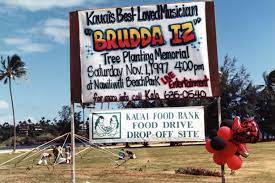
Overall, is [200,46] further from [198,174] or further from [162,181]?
[198,174]

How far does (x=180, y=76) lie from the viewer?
1240 centimetres

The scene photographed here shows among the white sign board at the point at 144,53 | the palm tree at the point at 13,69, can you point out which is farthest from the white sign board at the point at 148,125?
the palm tree at the point at 13,69

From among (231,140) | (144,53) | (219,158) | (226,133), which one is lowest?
(219,158)

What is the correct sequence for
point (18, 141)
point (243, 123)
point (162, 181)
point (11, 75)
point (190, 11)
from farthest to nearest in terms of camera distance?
1. point (18, 141)
2. point (11, 75)
3. point (162, 181)
4. point (190, 11)
5. point (243, 123)

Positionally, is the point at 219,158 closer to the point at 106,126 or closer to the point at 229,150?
the point at 229,150

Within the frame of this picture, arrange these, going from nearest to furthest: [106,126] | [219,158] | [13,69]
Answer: [219,158] → [106,126] → [13,69]

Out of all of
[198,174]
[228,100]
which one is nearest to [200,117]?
[198,174]

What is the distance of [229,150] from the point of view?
11344 mm

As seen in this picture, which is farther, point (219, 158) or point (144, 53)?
point (144, 53)

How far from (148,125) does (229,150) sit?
6.78 ft

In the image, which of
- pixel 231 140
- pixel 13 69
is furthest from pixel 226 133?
pixel 13 69

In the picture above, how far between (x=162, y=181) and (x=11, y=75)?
61.4m

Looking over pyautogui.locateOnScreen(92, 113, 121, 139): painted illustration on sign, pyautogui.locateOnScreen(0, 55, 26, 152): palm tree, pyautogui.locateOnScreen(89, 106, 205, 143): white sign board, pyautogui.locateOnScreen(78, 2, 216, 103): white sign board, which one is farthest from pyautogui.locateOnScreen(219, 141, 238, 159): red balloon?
pyautogui.locateOnScreen(0, 55, 26, 152): palm tree

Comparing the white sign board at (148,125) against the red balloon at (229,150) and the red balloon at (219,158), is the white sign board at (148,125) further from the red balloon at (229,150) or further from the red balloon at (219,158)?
the red balloon at (229,150)
